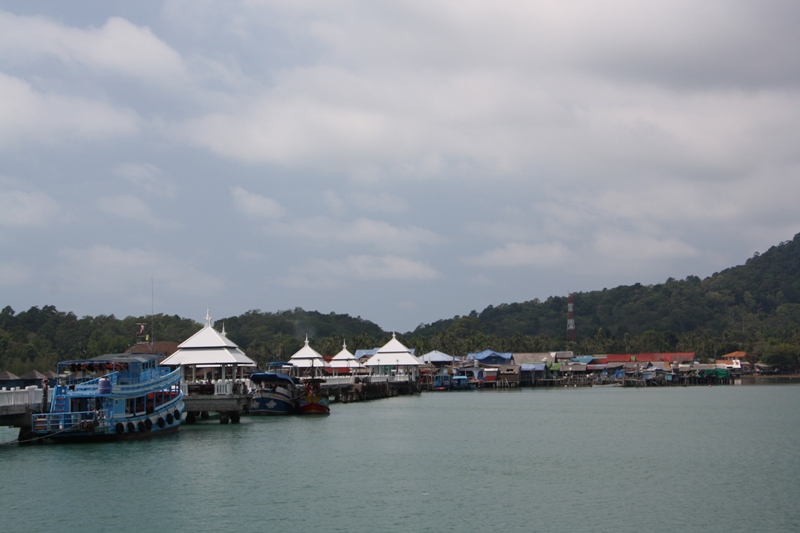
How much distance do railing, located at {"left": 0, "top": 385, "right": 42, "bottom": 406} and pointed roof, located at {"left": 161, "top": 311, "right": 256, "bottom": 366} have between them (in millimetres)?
14767

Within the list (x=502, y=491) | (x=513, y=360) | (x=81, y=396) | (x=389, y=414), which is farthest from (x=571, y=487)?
(x=513, y=360)

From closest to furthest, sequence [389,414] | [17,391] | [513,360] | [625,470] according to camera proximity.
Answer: [625,470] < [17,391] < [389,414] < [513,360]

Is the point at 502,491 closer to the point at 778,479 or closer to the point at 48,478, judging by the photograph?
the point at 778,479

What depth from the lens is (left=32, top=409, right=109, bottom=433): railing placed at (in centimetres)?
3825

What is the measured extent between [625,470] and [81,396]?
2312 centimetres

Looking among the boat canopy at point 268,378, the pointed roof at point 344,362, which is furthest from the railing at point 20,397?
the pointed roof at point 344,362

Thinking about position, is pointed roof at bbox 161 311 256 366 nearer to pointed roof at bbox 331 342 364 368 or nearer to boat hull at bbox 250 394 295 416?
boat hull at bbox 250 394 295 416

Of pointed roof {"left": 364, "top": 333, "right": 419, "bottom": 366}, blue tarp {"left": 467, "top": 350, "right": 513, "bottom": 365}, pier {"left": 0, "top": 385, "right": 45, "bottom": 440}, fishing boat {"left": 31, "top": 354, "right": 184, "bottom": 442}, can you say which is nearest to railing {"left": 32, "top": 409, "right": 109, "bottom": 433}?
fishing boat {"left": 31, "top": 354, "right": 184, "bottom": 442}

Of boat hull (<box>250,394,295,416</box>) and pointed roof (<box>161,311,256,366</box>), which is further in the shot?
boat hull (<box>250,394,295,416</box>)

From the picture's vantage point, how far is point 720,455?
38.5 meters

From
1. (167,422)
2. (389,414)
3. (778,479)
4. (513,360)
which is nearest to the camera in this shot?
(778,479)

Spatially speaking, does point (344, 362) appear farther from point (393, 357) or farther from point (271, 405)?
point (271, 405)

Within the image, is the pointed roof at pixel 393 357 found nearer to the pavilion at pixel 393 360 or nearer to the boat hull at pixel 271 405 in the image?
the pavilion at pixel 393 360

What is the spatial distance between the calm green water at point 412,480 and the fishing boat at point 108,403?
34.4 inches
